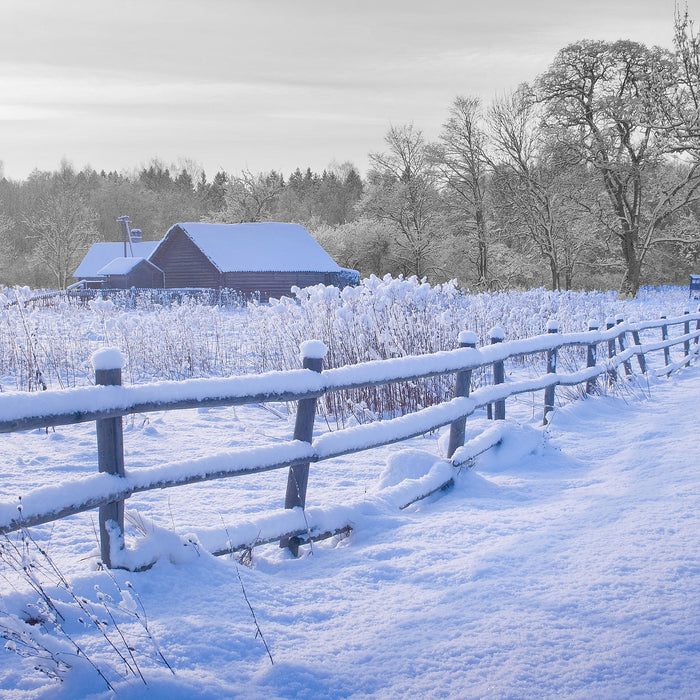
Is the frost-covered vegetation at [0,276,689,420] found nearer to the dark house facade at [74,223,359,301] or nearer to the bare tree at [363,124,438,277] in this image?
the dark house facade at [74,223,359,301]

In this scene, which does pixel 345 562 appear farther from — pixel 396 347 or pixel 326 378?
pixel 396 347

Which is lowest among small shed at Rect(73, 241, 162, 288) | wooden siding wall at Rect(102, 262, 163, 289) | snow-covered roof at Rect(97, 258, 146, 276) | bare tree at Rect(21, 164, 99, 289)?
wooden siding wall at Rect(102, 262, 163, 289)

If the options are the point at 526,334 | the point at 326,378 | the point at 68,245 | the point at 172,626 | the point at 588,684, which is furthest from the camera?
the point at 68,245

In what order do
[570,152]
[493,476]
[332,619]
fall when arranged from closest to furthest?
[332,619]
[493,476]
[570,152]

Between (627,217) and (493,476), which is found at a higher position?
(627,217)

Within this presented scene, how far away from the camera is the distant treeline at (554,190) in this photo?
30.0m

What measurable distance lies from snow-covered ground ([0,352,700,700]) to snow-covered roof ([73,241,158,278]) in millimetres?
56615

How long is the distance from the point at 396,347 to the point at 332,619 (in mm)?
5942

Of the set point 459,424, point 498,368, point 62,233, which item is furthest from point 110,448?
point 62,233

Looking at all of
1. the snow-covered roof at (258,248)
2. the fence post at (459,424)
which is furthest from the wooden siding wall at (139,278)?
the fence post at (459,424)

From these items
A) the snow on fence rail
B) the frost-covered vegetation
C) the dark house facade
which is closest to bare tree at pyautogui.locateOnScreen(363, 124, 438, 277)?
the dark house facade

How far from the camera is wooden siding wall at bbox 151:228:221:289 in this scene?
37094 mm

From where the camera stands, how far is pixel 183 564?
3.14 metres

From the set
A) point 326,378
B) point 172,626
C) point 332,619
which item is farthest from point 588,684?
point 326,378
